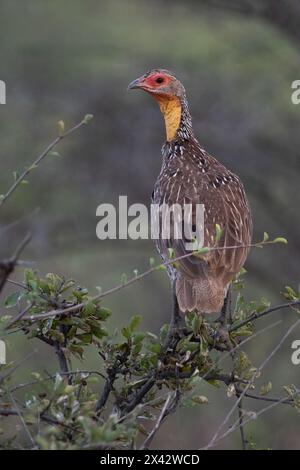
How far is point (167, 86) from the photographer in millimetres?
6469

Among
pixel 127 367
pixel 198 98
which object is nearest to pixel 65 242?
pixel 198 98

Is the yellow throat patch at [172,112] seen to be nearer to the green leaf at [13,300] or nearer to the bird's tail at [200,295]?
the bird's tail at [200,295]

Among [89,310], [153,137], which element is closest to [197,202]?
[89,310]

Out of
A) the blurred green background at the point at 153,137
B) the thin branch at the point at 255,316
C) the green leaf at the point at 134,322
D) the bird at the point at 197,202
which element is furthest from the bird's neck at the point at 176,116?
the blurred green background at the point at 153,137

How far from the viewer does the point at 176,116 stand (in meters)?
6.59

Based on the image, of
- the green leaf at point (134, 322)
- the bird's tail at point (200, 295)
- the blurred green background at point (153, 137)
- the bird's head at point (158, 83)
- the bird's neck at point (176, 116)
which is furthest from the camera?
the blurred green background at point (153, 137)

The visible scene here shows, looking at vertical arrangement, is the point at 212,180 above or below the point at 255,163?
below

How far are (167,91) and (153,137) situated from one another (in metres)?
5.81

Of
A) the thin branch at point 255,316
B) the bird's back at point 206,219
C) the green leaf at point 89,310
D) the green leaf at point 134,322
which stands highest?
the bird's back at point 206,219

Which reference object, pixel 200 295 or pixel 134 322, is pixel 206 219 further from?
pixel 134 322

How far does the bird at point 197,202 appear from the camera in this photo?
5.23 meters
